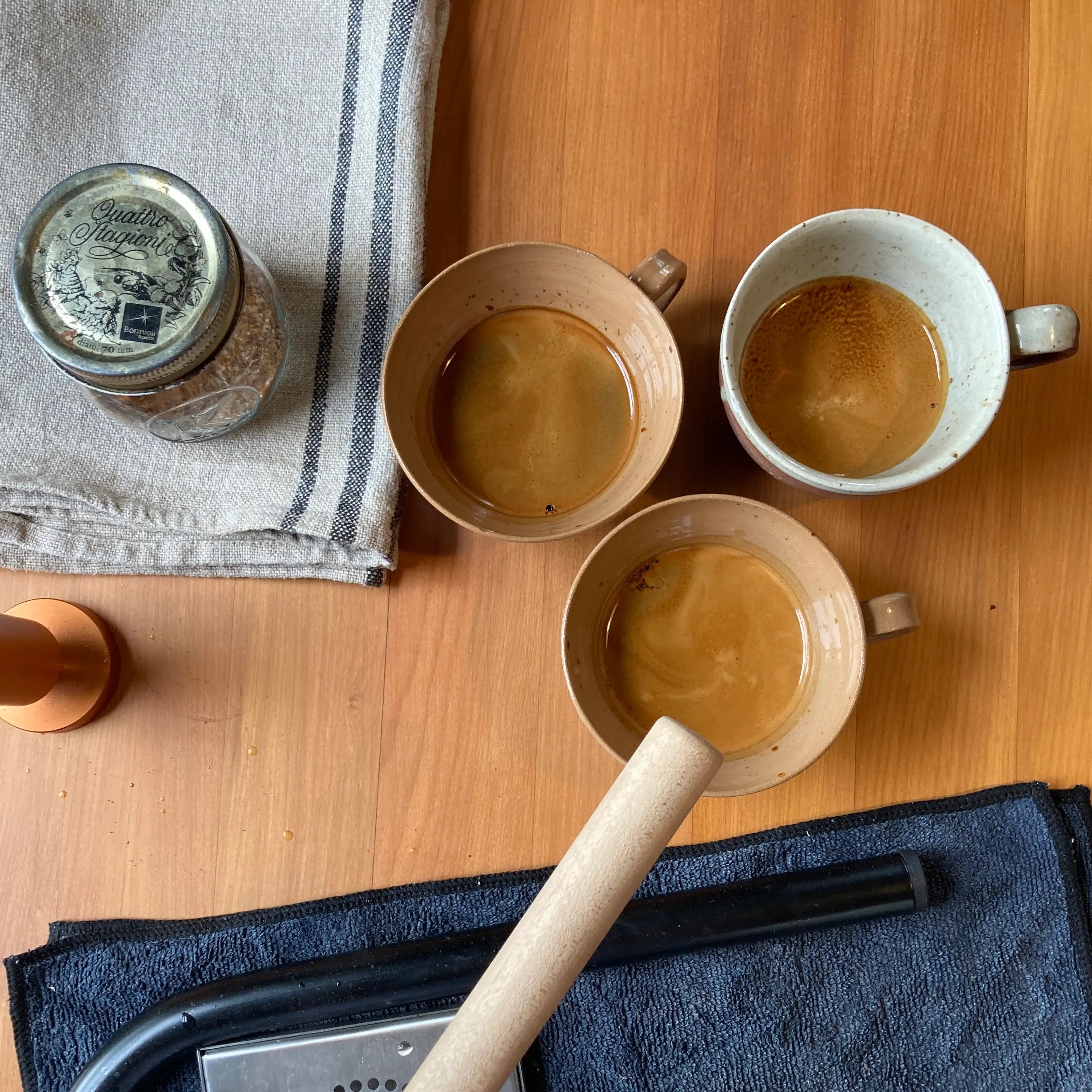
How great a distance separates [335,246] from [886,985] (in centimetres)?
57

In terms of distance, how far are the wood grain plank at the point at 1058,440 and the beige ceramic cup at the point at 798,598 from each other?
0.13 meters

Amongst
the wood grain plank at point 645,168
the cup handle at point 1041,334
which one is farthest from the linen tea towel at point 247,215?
the cup handle at point 1041,334

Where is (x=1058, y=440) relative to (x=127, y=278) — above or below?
below

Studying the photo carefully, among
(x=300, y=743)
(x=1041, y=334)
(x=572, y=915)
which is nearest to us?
(x=572, y=915)

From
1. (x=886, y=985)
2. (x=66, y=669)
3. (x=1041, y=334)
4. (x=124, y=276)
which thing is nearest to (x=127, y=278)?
(x=124, y=276)

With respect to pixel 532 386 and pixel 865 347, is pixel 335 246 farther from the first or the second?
pixel 865 347

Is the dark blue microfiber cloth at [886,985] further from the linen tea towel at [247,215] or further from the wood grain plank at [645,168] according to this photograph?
the linen tea towel at [247,215]

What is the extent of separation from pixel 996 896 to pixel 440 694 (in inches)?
14.8

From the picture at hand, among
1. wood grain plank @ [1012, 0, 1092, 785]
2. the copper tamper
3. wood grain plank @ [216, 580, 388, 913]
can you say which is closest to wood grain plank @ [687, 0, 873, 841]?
wood grain plank @ [1012, 0, 1092, 785]

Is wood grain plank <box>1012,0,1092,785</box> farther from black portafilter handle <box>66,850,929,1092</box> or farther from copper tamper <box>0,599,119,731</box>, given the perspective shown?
copper tamper <box>0,599,119,731</box>

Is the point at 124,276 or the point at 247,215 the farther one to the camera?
the point at 247,215

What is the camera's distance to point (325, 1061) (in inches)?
20.6

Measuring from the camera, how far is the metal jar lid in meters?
0.43

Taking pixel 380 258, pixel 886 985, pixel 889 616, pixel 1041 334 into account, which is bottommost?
pixel 886 985
